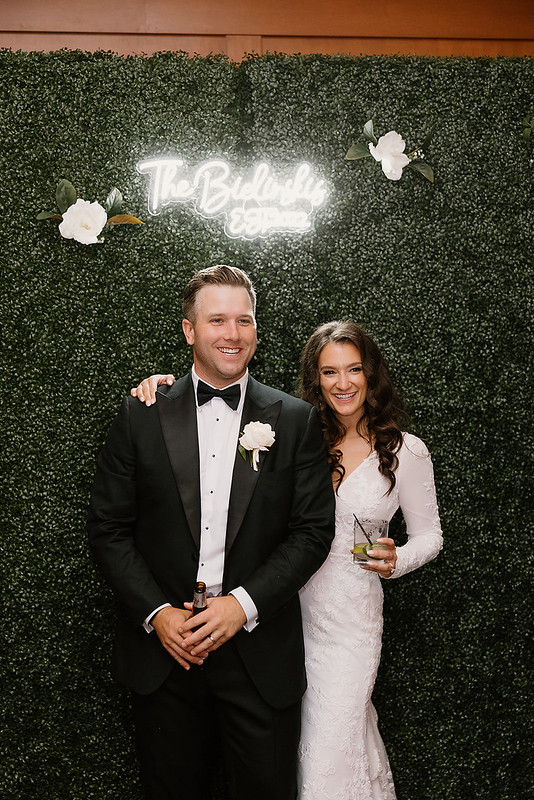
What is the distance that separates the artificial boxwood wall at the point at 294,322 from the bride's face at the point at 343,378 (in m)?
0.42

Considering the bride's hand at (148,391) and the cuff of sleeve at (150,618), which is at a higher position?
the bride's hand at (148,391)

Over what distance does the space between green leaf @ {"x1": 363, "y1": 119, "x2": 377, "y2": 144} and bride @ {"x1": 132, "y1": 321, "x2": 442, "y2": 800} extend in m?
0.89

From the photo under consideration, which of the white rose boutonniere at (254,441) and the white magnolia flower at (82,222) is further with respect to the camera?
the white magnolia flower at (82,222)

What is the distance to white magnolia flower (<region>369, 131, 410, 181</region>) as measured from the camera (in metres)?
2.91

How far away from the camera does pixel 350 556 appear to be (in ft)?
7.86

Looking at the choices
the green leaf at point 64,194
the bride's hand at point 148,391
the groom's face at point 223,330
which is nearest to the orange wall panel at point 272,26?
the green leaf at point 64,194

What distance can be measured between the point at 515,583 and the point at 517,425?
2.29 feet

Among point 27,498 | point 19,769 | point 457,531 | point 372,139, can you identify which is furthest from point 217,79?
point 19,769

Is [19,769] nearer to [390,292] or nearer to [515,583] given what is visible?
[515,583]

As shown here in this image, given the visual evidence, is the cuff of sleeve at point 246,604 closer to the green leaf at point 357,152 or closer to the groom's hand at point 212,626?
the groom's hand at point 212,626

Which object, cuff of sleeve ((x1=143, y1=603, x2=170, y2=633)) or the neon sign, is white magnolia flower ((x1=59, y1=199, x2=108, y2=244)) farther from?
cuff of sleeve ((x1=143, y1=603, x2=170, y2=633))

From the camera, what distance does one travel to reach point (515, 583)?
3008mm

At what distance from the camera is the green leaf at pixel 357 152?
2.92 m

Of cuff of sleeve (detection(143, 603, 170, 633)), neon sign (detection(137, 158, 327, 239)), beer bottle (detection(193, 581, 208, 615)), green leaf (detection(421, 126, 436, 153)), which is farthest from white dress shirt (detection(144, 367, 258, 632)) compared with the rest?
green leaf (detection(421, 126, 436, 153))
